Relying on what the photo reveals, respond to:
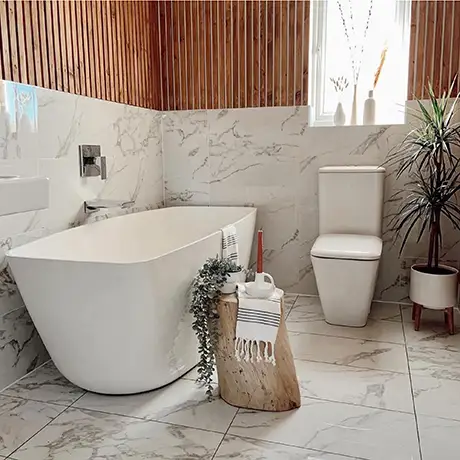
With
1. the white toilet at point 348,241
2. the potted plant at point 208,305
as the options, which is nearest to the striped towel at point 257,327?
the potted plant at point 208,305

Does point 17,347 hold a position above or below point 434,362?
above

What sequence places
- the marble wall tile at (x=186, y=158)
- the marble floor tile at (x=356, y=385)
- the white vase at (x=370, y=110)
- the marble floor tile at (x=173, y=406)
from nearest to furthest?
1. the marble floor tile at (x=173, y=406)
2. the marble floor tile at (x=356, y=385)
3. the white vase at (x=370, y=110)
4. the marble wall tile at (x=186, y=158)

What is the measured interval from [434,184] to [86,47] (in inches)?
89.7

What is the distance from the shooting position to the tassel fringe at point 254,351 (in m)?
1.89

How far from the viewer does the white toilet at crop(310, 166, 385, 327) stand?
275 cm

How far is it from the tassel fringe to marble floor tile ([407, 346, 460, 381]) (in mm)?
880

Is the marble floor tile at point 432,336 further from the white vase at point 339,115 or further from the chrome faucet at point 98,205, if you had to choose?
the chrome faucet at point 98,205

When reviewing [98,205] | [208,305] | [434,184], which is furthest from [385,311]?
[98,205]

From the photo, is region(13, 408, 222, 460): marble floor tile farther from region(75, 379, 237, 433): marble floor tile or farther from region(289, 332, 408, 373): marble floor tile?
region(289, 332, 408, 373): marble floor tile

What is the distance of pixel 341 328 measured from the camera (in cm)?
294

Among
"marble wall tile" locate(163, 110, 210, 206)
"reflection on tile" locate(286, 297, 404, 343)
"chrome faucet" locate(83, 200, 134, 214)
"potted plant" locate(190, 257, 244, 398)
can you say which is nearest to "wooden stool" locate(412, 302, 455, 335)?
"reflection on tile" locate(286, 297, 404, 343)

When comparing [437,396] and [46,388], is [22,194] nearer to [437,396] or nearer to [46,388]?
[46,388]

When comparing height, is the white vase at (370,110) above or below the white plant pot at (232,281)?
above

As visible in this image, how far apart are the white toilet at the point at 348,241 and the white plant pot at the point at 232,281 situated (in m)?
0.84
